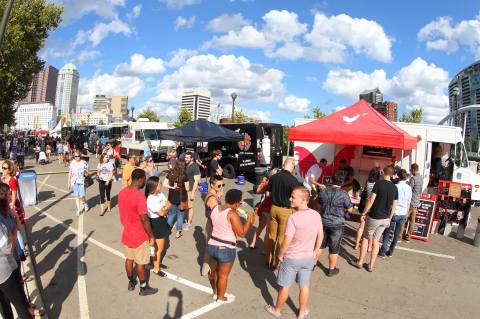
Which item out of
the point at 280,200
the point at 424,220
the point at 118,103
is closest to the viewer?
the point at 280,200

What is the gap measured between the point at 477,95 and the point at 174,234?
252 feet

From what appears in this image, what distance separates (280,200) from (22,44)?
77.7ft

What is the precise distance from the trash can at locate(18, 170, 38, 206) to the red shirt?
21.2 feet

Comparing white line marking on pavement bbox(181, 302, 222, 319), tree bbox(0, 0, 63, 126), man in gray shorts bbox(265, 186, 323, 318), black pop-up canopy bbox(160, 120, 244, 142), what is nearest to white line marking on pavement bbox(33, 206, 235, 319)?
white line marking on pavement bbox(181, 302, 222, 319)

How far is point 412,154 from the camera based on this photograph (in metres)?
9.40

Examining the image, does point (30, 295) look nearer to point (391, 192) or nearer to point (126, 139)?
point (391, 192)

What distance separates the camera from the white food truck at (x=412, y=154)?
9297 millimetres

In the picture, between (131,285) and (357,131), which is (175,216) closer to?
(131,285)

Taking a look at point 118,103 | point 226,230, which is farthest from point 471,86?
point 118,103

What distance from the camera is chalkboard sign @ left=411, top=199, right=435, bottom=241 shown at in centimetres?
785

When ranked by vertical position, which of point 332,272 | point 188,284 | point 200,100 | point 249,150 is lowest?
point 188,284

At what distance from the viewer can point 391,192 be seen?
18.5 feet

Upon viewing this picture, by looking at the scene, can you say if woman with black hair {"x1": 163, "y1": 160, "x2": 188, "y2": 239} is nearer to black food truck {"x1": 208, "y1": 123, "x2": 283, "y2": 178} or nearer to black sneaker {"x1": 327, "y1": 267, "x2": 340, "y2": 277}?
black sneaker {"x1": 327, "y1": 267, "x2": 340, "y2": 277}

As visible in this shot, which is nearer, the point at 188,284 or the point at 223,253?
the point at 223,253
